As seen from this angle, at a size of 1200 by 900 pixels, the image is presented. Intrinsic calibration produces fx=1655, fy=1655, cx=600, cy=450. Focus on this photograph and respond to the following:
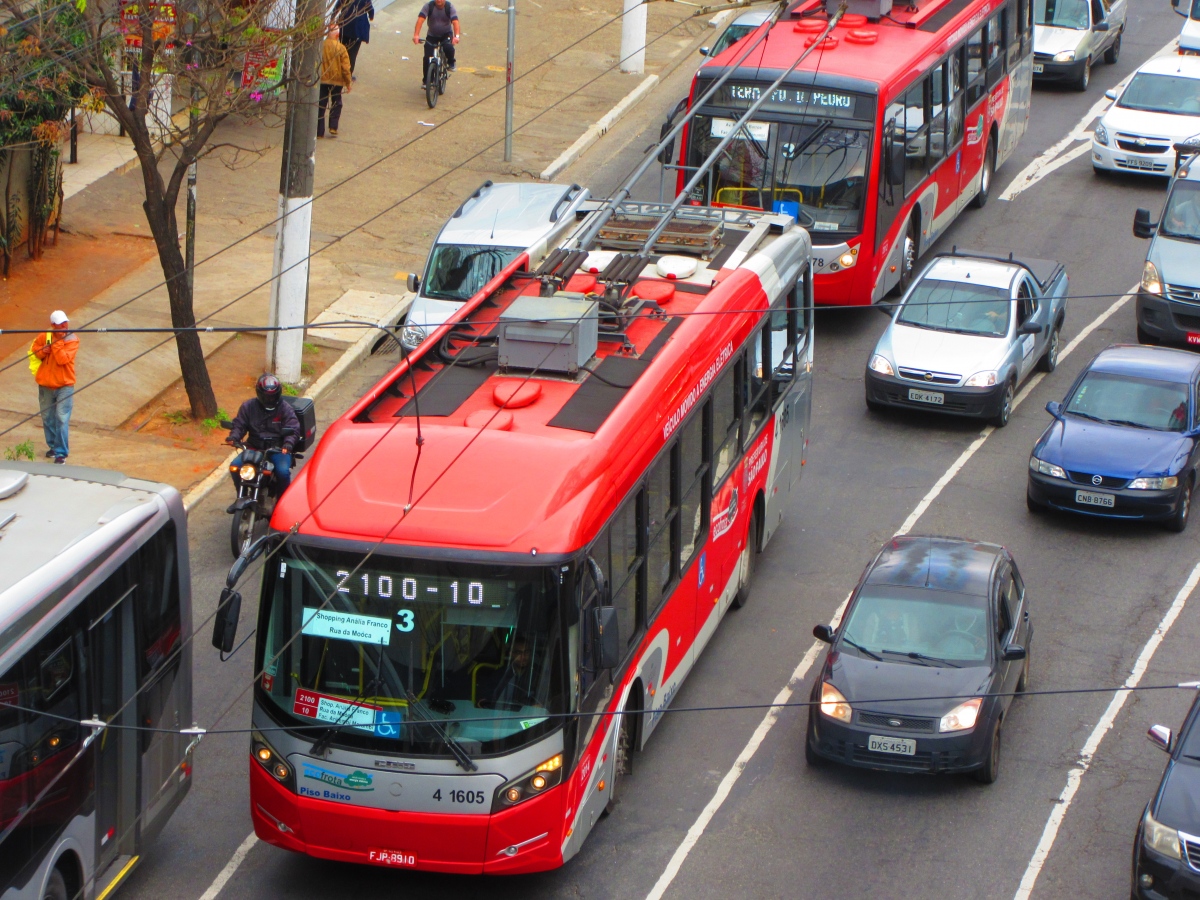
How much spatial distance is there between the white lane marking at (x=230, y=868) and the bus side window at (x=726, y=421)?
4.63 metres

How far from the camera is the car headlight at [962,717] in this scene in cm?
1227

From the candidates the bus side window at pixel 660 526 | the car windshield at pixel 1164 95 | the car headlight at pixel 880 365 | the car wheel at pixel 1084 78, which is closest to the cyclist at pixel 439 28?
the car windshield at pixel 1164 95

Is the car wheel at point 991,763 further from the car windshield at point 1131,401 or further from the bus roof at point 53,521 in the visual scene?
the bus roof at point 53,521

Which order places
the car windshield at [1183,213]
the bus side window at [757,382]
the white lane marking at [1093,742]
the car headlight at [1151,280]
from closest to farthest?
the white lane marking at [1093,742]
the bus side window at [757,382]
the car headlight at [1151,280]
the car windshield at [1183,213]

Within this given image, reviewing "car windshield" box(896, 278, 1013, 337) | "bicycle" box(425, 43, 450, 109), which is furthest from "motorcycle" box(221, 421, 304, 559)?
"bicycle" box(425, 43, 450, 109)

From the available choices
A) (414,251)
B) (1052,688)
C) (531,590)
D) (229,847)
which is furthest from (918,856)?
(414,251)

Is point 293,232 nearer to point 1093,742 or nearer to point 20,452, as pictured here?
point 20,452

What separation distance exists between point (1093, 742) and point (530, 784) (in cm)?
540

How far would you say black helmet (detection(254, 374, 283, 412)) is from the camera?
50.3 feet

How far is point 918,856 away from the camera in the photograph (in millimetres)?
11875

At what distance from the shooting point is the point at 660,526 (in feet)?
40.2

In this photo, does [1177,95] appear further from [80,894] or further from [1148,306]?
[80,894]

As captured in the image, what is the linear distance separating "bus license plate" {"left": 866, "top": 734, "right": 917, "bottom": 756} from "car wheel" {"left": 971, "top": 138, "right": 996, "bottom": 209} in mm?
15112

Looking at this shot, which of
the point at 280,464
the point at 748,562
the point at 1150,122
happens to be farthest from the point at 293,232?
the point at 1150,122
